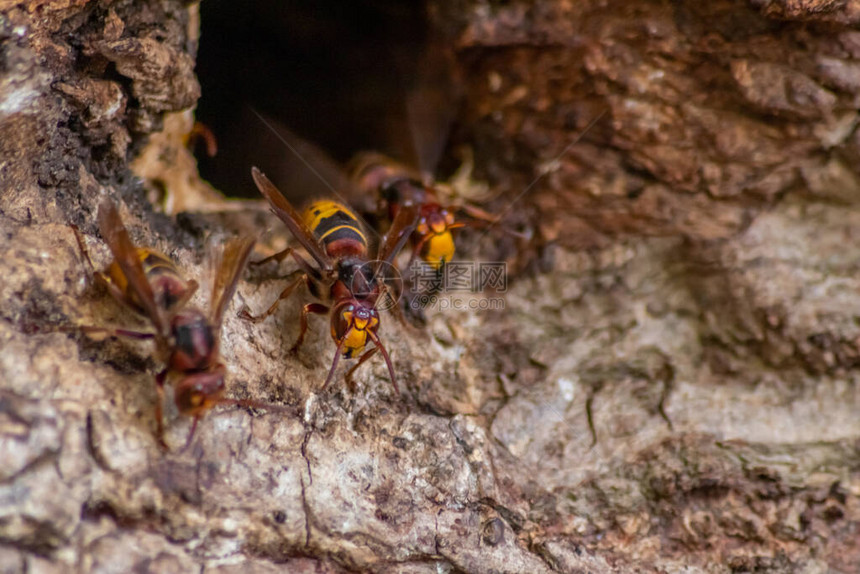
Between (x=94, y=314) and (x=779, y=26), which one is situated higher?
(x=779, y=26)

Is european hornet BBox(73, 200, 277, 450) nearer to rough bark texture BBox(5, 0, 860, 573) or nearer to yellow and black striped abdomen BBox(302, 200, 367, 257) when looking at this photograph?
rough bark texture BBox(5, 0, 860, 573)

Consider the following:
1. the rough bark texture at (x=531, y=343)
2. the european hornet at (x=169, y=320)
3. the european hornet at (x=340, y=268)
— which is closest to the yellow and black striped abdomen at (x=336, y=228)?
the european hornet at (x=340, y=268)

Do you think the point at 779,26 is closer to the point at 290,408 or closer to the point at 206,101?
the point at 290,408

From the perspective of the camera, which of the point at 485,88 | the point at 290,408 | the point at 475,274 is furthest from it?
the point at 485,88

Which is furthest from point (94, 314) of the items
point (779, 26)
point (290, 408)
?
point (779, 26)

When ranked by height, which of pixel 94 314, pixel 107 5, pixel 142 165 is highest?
pixel 107 5

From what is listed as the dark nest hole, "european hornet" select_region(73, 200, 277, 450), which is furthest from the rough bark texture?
the dark nest hole

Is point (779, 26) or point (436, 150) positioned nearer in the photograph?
point (779, 26)
